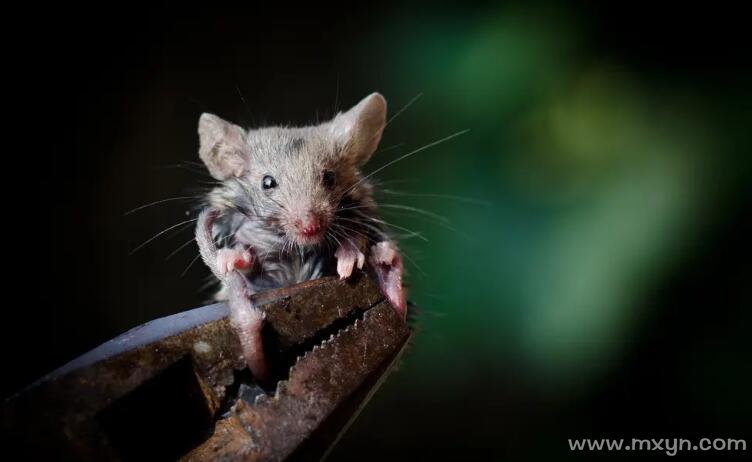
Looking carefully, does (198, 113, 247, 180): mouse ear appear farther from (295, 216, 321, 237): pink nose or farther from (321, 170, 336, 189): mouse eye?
(295, 216, 321, 237): pink nose

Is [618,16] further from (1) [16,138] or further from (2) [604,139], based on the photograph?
(1) [16,138]

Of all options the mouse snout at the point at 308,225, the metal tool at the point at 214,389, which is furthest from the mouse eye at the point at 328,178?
the metal tool at the point at 214,389

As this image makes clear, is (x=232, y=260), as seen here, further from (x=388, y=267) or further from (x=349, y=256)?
(x=388, y=267)

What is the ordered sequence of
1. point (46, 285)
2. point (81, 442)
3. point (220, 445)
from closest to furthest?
point (81, 442)
point (220, 445)
point (46, 285)

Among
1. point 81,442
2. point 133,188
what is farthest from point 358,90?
point 81,442

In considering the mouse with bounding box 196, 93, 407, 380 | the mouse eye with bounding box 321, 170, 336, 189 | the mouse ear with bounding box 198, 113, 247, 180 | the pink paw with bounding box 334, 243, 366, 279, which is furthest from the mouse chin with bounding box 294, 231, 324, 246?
the mouse ear with bounding box 198, 113, 247, 180

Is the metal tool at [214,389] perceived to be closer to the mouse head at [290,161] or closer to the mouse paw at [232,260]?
the mouse paw at [232,260]
